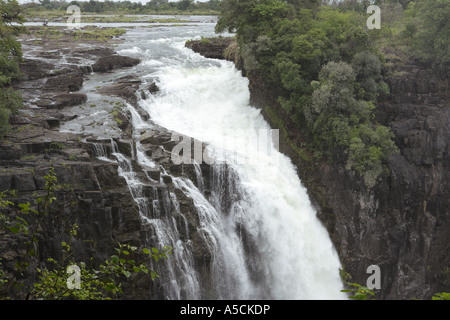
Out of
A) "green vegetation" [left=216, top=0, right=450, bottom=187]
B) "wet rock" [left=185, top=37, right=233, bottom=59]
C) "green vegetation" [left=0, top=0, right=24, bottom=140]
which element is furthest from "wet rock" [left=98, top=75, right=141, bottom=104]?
"wet rock" [left=185, top=37, right=233, bottom=59]

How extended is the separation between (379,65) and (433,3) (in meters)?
7.81

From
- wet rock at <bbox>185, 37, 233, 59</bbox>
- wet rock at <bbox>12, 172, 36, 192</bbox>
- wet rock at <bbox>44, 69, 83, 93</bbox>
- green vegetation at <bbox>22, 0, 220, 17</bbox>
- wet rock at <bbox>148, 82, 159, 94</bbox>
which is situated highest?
green vegetation at <bbox>22, 0, 220, 17</bbox>

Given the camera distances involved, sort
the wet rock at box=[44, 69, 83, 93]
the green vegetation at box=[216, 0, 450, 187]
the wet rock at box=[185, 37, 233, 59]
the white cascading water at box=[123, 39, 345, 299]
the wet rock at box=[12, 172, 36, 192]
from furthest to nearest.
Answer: the wet rock at box=[185, 37, 233, 59] → the wet rock at box=[44, 69, 83, 93] → the green vegetation at box=[216, 0, 450, 187] → the white cascading water at box=[123, 39, 345, 299] → the wet rock at box=[12, 172, 36, 192]

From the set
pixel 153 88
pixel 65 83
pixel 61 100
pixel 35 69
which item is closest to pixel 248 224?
pixel 153 88

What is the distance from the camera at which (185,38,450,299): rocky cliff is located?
23547mm

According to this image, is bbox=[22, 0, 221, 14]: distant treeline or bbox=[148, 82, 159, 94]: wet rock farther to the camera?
bbox=[22, 0, 221, 14]: distant treeline

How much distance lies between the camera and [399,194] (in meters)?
24.4

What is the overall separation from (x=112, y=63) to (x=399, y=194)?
25136 millimetres

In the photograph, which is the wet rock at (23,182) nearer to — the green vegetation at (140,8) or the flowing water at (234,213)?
the flowing water at (234,213)

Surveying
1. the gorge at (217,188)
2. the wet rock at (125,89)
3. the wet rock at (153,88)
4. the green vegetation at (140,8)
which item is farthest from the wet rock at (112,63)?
the green vegetation at (140,8)

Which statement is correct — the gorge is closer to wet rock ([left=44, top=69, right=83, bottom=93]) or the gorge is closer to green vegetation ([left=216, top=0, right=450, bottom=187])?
wet rock ([left=44, top=69, right=83, bottom=93])

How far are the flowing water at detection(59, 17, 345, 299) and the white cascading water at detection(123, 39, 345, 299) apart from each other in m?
0.05

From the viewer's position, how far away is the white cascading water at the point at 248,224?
18859 millimetres
